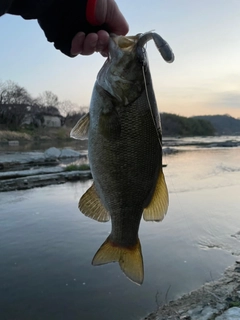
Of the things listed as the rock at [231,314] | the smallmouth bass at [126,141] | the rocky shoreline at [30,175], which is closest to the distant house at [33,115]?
the rocky shoreline at [30,175]

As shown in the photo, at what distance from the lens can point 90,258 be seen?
28.4 feet

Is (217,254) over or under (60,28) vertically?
under

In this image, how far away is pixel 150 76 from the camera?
7.25 ft

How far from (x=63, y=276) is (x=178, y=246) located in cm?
340

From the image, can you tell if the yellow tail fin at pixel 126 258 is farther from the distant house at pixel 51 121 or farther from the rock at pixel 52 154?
the distant house at pixel 51 121

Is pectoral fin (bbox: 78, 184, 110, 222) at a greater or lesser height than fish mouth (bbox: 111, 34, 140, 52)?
lesser

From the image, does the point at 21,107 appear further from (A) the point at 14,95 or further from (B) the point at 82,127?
(B) the point at 82,127

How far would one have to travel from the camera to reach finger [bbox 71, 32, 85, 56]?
2.49 metres

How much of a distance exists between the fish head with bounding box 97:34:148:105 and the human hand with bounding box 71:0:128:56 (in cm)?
25

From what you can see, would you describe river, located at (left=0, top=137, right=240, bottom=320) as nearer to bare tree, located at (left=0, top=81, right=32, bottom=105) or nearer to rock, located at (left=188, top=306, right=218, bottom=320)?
rock, located at (left=188, top=306, right=218, bottom=320)

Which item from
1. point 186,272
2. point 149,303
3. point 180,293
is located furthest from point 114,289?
point 186,272

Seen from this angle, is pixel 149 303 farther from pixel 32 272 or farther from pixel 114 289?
pixel 32 272

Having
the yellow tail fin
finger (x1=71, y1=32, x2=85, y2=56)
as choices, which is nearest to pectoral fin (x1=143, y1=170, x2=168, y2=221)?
the yellow tail fin

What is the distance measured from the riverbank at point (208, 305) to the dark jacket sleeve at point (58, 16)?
4881 millimetres
